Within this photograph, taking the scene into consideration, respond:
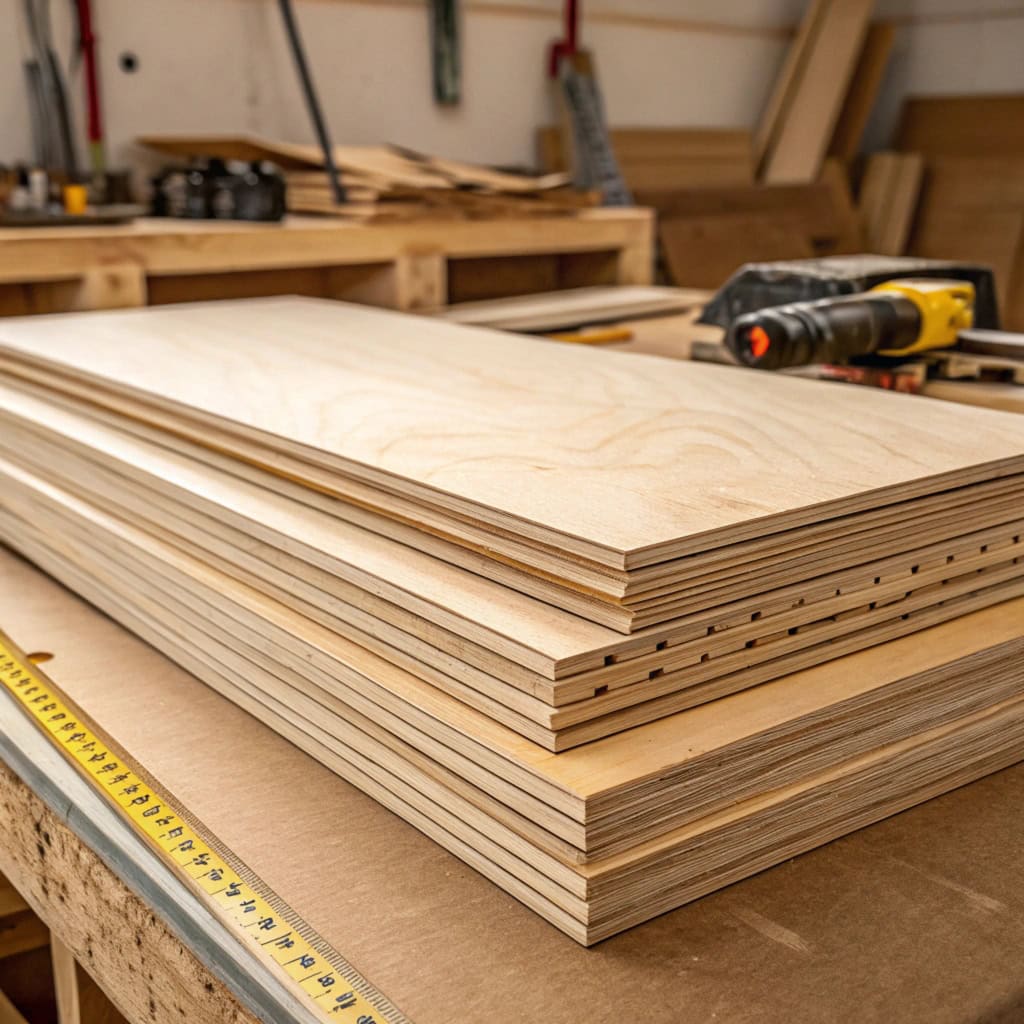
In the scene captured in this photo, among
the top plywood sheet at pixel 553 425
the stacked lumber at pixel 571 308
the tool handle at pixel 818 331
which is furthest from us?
the stacked lumber at pixel 571 308

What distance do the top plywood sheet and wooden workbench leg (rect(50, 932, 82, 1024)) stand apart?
0.55 m

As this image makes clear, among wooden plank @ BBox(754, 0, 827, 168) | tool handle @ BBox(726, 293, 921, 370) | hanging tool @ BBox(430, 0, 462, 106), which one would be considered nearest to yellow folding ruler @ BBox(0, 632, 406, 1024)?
tool handle @ BBox(726, 293, 921, 370)

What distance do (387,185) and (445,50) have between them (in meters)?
1.22

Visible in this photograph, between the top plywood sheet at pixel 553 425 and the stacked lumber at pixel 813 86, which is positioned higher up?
the stacked lumber at pixel 813 86

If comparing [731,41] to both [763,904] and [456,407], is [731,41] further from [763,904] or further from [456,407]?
[763,904]

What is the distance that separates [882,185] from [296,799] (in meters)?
4.10

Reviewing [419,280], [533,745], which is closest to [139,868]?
[533,745]

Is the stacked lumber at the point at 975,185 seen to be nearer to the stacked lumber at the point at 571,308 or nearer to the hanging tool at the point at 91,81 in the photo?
the stacked lumber at the point at 571,308

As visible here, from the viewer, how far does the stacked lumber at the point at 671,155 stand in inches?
143

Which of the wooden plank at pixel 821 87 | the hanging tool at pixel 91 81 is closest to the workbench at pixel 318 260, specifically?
the hanging tool at pixel 91 81


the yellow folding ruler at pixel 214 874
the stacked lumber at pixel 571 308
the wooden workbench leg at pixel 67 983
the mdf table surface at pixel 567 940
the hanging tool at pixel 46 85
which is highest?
the hanging tool at pixel 46 85

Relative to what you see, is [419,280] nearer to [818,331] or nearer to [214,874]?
[818,331]

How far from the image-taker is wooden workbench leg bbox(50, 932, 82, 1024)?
116 centimetres

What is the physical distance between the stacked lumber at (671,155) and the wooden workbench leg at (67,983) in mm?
2889
